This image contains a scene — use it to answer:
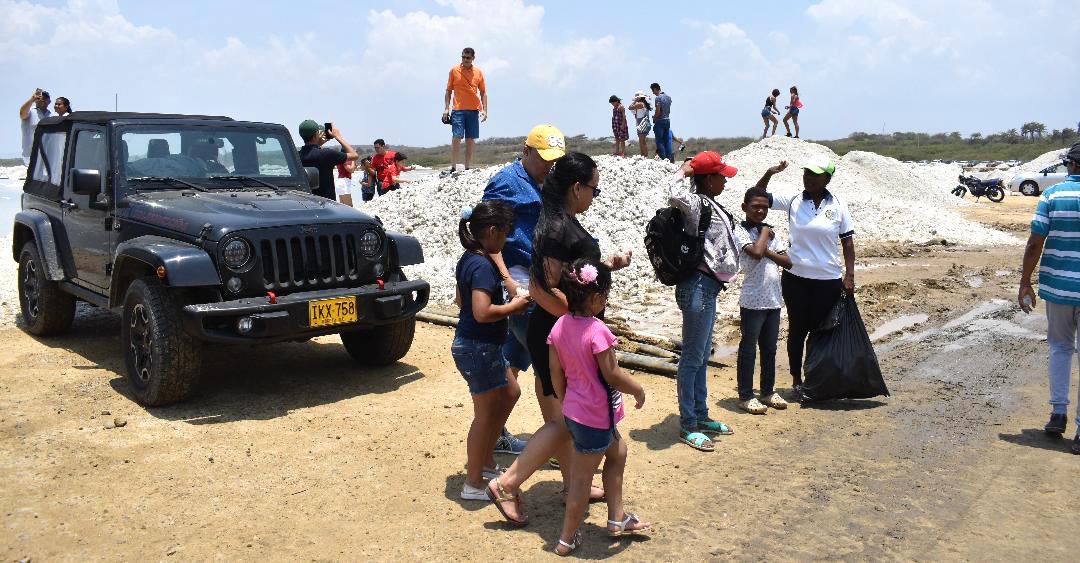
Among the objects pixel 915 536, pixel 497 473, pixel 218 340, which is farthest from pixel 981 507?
pixel 218 340

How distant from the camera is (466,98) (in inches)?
583

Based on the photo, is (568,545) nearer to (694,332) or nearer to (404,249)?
(694,332)

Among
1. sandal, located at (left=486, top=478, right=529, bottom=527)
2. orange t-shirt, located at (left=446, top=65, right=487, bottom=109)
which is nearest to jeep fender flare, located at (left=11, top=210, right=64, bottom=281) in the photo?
sandal, located at (left=486, top=478, right=529, bottom=527)

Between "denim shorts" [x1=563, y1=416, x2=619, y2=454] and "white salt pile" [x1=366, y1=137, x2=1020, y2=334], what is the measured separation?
3070mm

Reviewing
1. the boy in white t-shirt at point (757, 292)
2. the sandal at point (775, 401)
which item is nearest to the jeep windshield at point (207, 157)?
the boy in white t-shirt at point (757, 292)

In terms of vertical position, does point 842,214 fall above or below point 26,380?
above

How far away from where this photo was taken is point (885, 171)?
29094 mm

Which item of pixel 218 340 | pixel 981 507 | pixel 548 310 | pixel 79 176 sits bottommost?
pixel 981 507

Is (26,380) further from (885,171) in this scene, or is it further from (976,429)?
(885,171)

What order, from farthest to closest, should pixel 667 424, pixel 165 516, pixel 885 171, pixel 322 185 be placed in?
pixel 885 171 < pixel 322 185 < pixel 667 424 < pixel 165 516

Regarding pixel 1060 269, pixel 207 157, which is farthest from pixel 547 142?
pixel 207 157

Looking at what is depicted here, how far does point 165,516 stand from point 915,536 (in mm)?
3957

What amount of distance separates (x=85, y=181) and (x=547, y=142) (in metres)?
4.14

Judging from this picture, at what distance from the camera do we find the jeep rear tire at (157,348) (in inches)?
249
